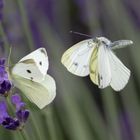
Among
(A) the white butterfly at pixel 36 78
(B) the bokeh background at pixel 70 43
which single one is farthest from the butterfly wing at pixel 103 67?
(B) the bokeh background at pixel 70 43

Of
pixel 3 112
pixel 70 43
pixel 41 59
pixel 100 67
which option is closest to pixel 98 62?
pixel 100 67

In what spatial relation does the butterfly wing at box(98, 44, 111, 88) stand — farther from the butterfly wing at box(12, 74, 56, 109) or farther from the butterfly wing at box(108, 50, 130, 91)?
the butterfly wing at box(12, 74, 56, 109)

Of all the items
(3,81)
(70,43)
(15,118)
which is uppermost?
(3,81)

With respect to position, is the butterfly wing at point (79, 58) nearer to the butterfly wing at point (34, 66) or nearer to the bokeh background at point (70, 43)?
the butterfly wing at point (34, 66)

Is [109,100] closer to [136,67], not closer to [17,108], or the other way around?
[136,67]

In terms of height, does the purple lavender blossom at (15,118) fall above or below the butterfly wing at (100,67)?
below

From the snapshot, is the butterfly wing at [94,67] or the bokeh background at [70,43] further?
the bokeh background at [70,43]

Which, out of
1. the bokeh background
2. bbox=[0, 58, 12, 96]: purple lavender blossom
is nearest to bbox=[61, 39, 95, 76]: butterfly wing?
bbox=[0, 58, 12, 96]: purple lavender blossom

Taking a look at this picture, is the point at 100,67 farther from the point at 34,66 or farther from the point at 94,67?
the point at 34,66
